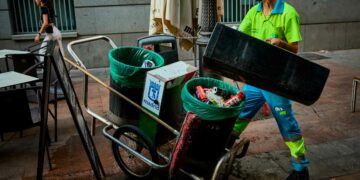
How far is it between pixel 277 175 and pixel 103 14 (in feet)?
20.2

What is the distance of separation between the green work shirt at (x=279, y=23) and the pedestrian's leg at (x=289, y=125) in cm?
54

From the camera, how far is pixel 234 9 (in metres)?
9.55

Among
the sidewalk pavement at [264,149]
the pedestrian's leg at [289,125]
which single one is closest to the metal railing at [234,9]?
the sidewalk pavement at [264,149]

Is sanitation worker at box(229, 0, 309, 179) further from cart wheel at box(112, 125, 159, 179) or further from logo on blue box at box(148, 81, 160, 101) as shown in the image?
cart wheel at box(112, 125, 159, 179)

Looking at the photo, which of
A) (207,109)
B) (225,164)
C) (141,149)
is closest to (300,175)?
(225,164)

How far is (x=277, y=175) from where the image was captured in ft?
12.4

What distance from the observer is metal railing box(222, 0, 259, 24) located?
31.2ft

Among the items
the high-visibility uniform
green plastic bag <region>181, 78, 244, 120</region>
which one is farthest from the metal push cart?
the high-visibility uniform

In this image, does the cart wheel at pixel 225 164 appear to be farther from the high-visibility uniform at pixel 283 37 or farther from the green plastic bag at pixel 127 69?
the green plastic bag at pixel 127 69

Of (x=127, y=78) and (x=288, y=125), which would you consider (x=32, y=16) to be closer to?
(x=127, y=78)

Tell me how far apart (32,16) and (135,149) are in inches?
249

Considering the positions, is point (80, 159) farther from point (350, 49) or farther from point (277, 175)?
point (350, 49)

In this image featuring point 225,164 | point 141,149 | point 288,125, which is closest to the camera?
point 225,164

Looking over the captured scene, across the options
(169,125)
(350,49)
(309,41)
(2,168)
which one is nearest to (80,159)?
(2,168)
